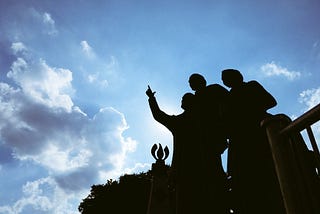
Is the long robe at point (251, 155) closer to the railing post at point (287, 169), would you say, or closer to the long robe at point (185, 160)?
the long robe at point (185, 160)

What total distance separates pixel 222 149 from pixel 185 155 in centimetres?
74

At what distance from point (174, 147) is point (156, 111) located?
929 millimetres

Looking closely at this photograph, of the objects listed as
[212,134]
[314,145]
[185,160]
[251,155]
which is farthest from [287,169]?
[185,160]

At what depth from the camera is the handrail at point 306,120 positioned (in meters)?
1.55

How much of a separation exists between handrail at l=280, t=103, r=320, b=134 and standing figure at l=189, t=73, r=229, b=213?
203 centimetres

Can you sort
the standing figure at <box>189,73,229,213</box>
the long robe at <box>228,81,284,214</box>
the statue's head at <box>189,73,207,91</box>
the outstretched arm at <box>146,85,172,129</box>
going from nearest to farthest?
the long robe at <box>228,81,284,214</box> → the standing figure at <box>189,73,229,213</box> → the statue's head at <box>189,73,207,91</box> → the outstretched arm at <box>146,85,172,129</box>

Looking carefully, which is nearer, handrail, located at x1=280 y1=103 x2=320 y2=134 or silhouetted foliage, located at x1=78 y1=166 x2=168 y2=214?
handrail, located at x1=280 y1=103 x2=320 y2=134

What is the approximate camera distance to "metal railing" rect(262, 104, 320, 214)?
4.96ft

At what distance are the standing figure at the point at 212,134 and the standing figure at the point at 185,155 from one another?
18 cm

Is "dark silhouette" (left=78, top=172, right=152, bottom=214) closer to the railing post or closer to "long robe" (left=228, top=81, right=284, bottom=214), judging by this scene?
"long robe" (left=228, top=81, right=284, bottom=214)

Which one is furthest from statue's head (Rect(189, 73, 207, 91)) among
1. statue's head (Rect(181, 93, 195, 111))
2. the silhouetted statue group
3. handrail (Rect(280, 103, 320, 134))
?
handrail (Rect(280, 103, 320, 134))

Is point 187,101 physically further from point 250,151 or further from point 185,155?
point 250,151

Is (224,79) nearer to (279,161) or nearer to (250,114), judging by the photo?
(250,114)

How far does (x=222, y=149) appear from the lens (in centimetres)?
470
